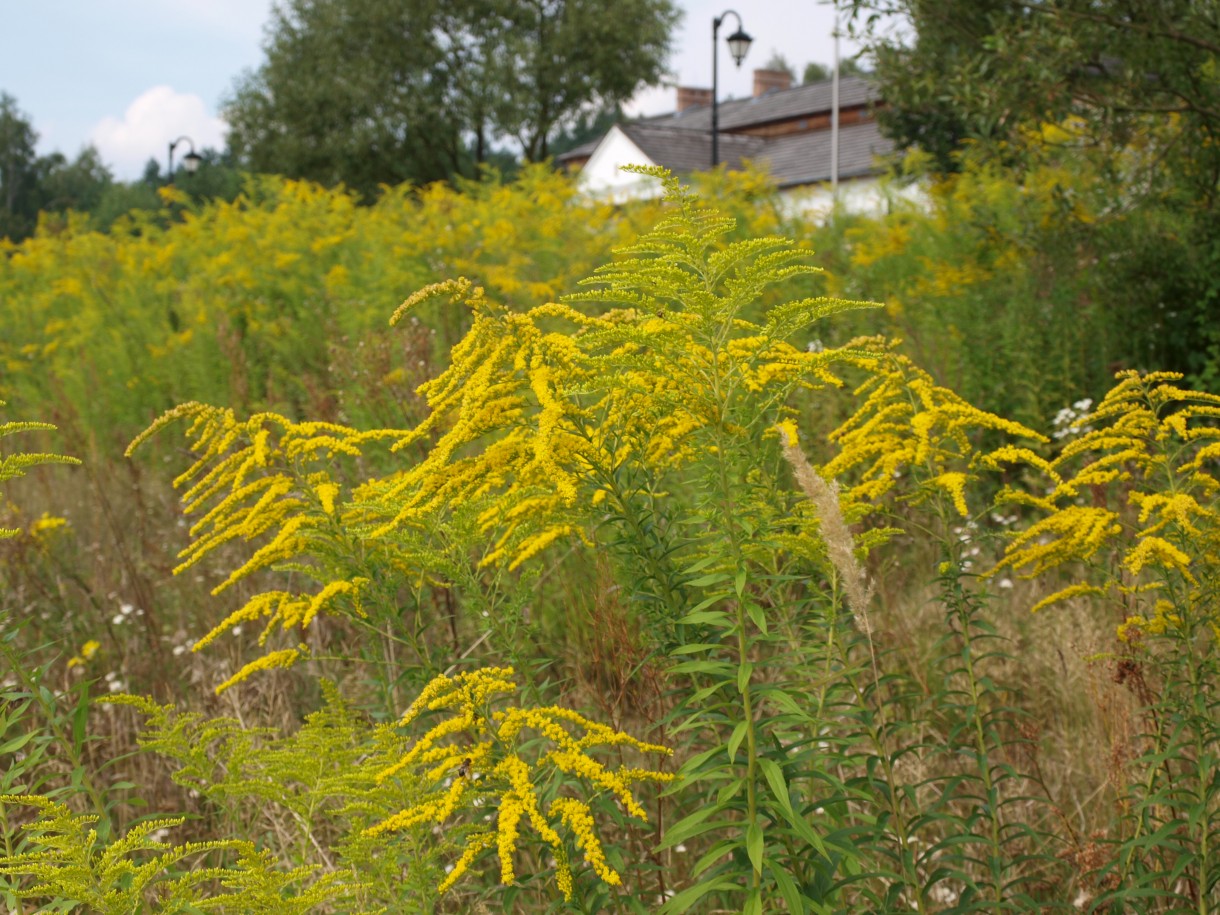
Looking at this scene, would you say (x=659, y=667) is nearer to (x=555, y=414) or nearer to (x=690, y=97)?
(x=555, y=414)

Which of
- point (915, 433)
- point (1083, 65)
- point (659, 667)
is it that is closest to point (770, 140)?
point (1083, 65)

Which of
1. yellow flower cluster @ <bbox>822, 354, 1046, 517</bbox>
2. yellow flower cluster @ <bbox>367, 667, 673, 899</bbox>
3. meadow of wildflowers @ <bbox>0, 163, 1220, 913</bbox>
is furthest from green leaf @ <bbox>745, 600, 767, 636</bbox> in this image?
yellow flower cluster @ <bbox>822, 354, 1046, 517</bbox>

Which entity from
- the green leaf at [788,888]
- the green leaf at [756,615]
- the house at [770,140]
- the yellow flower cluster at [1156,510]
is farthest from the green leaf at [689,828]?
the house at [770,140]

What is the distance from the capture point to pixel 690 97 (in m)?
64.8

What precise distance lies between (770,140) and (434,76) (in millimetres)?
13087

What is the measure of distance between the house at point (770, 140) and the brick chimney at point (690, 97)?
5.62 m

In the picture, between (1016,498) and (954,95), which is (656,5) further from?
(1016,498)

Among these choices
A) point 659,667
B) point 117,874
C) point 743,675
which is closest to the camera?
point 117,874

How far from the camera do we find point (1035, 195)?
6.70m

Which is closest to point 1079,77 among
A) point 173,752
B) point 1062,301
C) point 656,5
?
point 1062,301

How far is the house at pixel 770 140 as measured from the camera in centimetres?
3102

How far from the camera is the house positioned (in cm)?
3102

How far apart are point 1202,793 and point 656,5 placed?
36.0m

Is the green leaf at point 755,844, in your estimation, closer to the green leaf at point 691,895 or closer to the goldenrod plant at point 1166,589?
the green leaf at point 691,895
